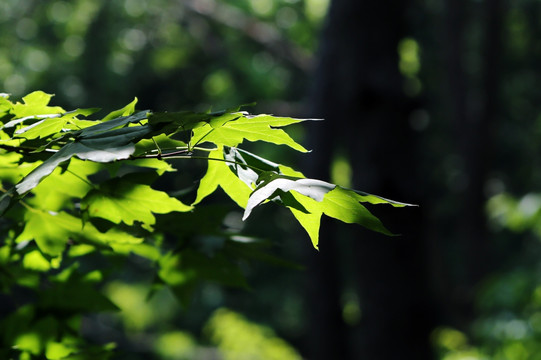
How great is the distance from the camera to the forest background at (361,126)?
395 cm

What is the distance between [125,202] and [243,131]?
8.2 inches

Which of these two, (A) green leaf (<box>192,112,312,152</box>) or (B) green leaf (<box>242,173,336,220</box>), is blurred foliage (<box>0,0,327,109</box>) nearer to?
(A) green leaf (<box>192,112,312,152</box>)

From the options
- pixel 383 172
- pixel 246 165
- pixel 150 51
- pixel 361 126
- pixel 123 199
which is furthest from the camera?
pixel 150 51

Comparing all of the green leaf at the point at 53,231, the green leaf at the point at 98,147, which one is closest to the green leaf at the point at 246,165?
the green leaf at the point at 98,147

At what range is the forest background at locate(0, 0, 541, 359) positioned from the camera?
3951 mm

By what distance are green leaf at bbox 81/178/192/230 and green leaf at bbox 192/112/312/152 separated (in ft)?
0.42

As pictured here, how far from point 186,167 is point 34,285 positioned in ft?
34.0

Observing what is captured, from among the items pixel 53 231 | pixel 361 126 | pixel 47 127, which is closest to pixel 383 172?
pixel 361 126

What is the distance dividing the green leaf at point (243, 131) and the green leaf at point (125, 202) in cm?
13

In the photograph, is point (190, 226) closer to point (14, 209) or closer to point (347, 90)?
point (14, 209)

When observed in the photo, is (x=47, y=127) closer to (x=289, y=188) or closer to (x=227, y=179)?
(x=227, y=179)

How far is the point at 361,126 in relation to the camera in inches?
158

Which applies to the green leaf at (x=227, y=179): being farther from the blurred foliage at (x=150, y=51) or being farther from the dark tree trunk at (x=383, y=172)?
the blurred foliage at (x=150, y=51)

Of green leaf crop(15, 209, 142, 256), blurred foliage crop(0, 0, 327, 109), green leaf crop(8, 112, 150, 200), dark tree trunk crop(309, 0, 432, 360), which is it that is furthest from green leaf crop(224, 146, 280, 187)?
blurred foliage crop(0, 0, 327, 109)
